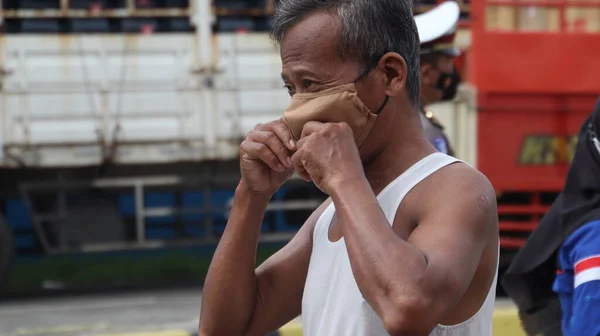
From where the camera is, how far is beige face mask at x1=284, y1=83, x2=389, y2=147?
5.64ft

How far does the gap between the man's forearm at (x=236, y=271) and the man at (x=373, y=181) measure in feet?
0.23

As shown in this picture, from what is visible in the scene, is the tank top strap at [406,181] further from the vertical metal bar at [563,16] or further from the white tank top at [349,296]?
the vertical metal bar at [563,16]

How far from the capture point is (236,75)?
28.7 feet

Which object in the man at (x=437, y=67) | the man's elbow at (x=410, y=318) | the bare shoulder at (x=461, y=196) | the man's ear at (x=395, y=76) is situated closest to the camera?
the man's elbow at (x=410, y=318)

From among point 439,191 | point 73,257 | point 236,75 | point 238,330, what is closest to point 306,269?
point 238,330

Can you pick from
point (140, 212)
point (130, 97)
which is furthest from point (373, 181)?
point (140, 212)

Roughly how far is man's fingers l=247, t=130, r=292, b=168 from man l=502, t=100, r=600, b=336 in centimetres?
83

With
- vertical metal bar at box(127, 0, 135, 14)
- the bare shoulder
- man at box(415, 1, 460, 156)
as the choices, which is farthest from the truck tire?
the bare shoulder

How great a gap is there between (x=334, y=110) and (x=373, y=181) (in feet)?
0.64

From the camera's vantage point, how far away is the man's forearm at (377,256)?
155 cm

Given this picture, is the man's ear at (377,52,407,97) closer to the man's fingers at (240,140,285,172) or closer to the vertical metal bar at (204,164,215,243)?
the man's fingers at (240,140,285,172)

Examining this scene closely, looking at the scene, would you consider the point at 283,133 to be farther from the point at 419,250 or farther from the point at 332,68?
the point at 419,250

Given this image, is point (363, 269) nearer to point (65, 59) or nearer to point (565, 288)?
point (565, 288)

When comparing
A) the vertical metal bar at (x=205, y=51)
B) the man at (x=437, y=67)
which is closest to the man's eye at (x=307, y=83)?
the man at (x=437, y=67)
